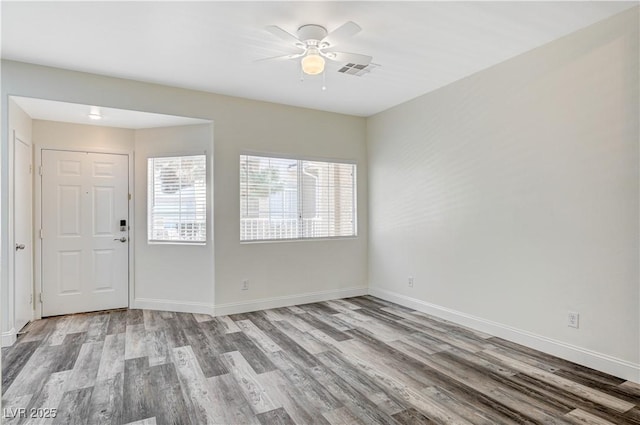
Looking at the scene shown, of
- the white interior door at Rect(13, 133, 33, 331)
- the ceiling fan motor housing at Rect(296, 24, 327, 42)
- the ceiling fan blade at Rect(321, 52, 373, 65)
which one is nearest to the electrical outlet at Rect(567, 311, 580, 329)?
the ceiling fan blade at Rect(321, 52, 373, 65)

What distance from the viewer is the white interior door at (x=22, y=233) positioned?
354 cm

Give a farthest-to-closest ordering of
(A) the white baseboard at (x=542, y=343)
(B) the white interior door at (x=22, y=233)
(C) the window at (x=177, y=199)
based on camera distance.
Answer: (C) the window at (x=177, y=199) → (B) the white interior door at (x=22, y=233) → (A) the white baseboard at (x=542, y=343)

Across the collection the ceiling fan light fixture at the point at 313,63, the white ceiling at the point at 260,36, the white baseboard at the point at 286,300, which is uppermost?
the white ceiling at the point at 260,36

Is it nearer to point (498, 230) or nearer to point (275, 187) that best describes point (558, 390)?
point (498, 230)

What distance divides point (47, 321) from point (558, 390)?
5158mm

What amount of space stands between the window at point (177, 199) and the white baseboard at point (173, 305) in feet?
2.61

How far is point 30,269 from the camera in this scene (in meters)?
4.01

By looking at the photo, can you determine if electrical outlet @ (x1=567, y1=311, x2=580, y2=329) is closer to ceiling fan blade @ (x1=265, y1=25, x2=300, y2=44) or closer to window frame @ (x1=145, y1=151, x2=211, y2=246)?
ceiling fan blade @ (x1=265, y1=25, x2=300, y2=44)

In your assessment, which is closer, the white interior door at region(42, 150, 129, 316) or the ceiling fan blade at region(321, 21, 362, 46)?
the ceiling fan blade at region(321, 21, 362, 46)

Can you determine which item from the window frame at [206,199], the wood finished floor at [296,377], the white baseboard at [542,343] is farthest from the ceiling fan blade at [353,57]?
the white baseboard at [542,343]

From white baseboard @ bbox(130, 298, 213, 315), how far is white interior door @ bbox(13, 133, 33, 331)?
1.13m

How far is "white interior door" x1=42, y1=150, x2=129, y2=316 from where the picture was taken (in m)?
4.25

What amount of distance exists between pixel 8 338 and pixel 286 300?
2909 millimetres

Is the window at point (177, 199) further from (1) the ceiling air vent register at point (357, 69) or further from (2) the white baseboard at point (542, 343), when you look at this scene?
(2) the white baseboard at point (542, 343)
